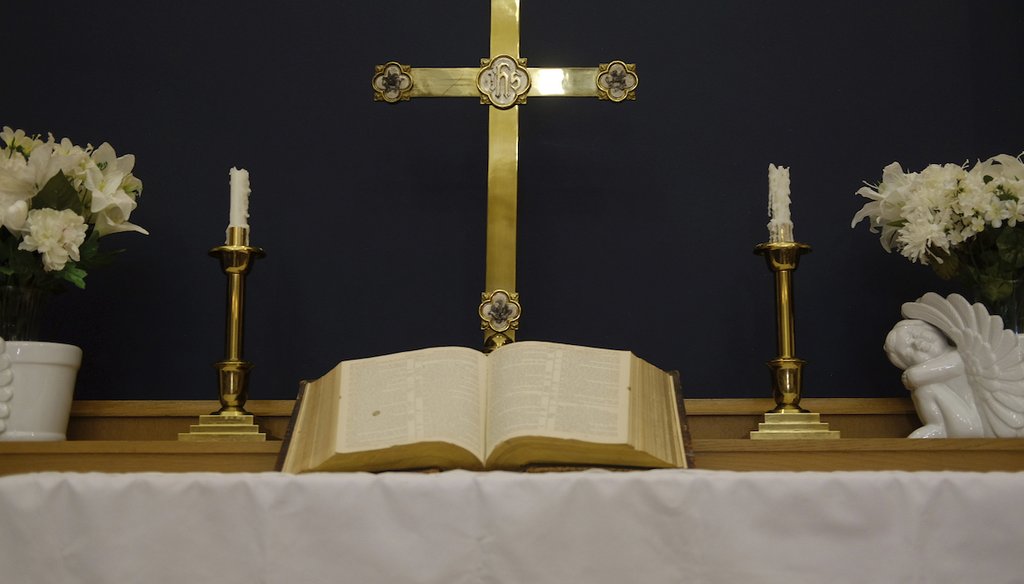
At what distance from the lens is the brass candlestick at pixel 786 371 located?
196 centimetres

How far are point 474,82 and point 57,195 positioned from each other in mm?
831

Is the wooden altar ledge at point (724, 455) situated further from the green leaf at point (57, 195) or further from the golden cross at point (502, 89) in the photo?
the golden cross at point (502, 89)

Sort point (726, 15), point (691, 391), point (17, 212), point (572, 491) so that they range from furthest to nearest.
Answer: point (726, 15), point (691, 391), point (17, 212), point (572, 491)

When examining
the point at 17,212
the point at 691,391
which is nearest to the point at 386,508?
the point at 17,212

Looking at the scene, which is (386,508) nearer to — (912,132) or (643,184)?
(643,184)

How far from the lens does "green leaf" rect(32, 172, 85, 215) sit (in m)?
2.02

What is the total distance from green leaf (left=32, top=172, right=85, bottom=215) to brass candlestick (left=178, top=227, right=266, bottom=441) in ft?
0.87

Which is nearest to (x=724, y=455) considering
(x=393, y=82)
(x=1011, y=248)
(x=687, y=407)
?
(x=687, y=407)

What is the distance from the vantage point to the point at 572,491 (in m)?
1.07

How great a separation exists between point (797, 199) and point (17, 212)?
1.59m

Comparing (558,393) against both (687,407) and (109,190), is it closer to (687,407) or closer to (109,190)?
(687,407)

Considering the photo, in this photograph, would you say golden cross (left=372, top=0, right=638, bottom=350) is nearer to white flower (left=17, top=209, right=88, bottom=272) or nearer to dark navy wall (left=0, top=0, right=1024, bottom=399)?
dark navy wall (left=0, top=0, right=1024, bottom=399)

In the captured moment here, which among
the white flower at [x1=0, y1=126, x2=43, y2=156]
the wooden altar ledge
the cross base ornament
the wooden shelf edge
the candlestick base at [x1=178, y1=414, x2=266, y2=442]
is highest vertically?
the white flower at [x1=0, y1=126, x2=43, y2=156]

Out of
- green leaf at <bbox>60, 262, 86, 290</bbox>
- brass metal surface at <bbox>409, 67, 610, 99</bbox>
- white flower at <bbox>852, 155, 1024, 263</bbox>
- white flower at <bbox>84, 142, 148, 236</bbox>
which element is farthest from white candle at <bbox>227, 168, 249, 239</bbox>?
white flower at <bbox>852, 155, 1024, 263</bbox>
